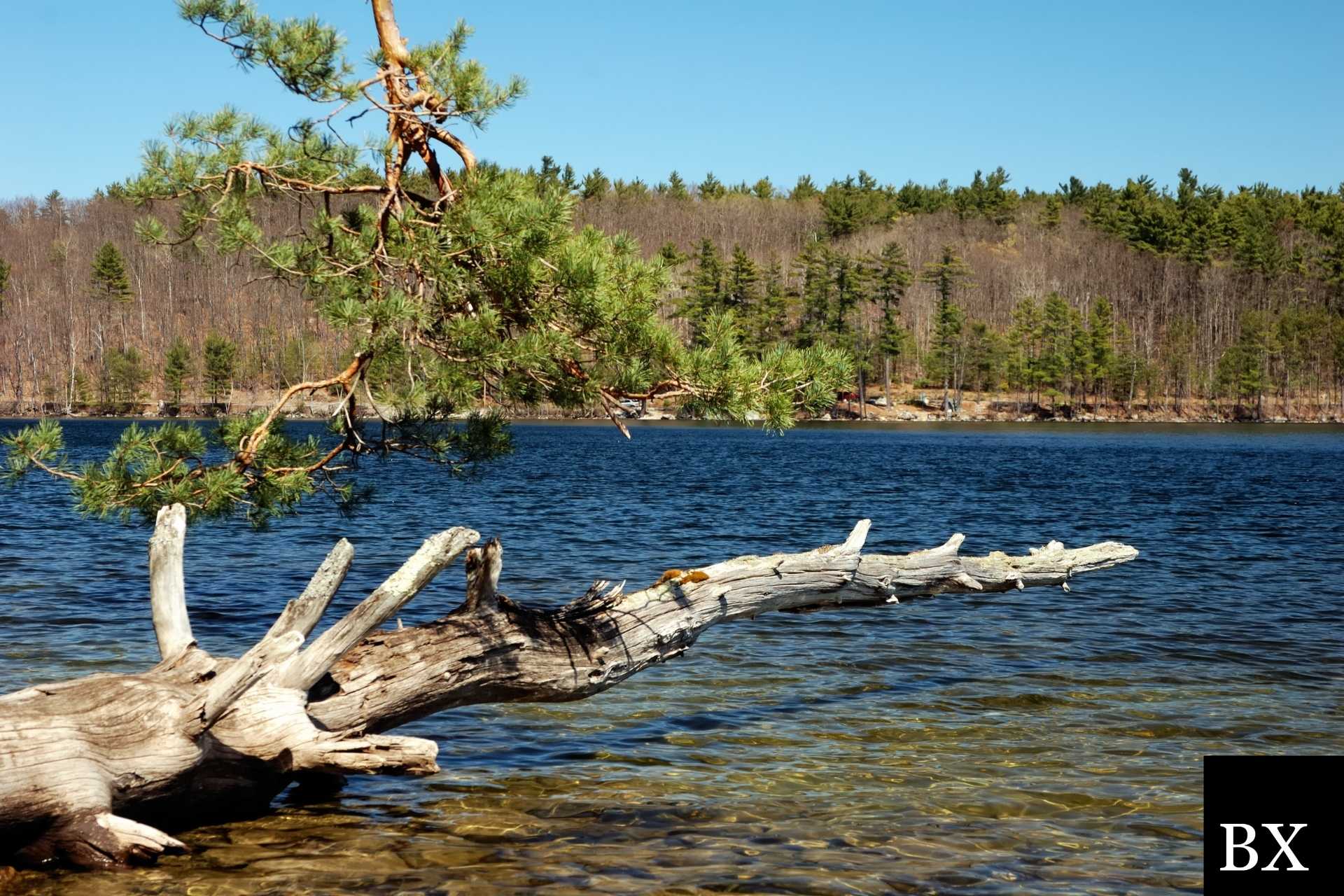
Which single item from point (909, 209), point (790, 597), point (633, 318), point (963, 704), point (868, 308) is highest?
point (909, 209)

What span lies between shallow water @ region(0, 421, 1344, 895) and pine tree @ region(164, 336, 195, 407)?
3570 inches

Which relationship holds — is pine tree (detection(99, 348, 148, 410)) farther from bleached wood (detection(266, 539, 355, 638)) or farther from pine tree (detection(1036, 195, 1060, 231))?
pine tree (detection(1036, 195, 1060, 231))

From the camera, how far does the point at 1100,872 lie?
6789 millimetres

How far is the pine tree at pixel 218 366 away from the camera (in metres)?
113

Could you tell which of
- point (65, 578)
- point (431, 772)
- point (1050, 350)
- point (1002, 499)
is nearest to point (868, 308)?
point (1050, 350)

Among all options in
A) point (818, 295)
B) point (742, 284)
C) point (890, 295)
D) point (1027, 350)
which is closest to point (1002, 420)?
point (1027, 350)

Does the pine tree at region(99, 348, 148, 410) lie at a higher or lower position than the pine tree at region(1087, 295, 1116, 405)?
→ lower

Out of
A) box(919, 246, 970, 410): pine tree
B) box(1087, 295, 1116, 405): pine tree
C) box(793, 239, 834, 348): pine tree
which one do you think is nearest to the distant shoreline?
box(919, 246, 970, 410): pine tree

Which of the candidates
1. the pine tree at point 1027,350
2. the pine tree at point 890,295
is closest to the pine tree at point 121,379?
the pine tree at point 890,295

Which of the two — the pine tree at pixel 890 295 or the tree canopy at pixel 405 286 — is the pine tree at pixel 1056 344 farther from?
the tree canopy at pixel 405 286

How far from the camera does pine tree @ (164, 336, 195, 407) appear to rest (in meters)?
112

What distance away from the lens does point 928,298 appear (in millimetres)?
143875

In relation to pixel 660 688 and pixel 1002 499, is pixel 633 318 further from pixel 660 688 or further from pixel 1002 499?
pixel 1002 499

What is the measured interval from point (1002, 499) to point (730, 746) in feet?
95.9
